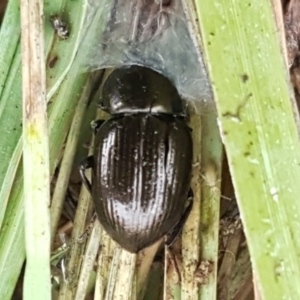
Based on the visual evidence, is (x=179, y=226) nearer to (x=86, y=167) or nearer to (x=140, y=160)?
(x=140, y=160)

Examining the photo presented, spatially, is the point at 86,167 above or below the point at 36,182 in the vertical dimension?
below

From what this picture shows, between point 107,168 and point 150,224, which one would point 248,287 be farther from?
point 107,168

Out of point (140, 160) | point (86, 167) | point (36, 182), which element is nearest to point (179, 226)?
point (140, 160)

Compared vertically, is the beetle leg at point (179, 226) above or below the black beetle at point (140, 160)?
below

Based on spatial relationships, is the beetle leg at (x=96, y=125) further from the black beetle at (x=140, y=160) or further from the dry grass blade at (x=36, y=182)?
the dry grass blade at (x=36, y=182)

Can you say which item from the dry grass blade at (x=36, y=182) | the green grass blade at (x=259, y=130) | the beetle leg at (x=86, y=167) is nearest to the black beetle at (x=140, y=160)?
the beetle leg at (x=86, y=167)

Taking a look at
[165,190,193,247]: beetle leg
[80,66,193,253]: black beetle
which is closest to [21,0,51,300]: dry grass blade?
[80,66,193,253]: black beetle
